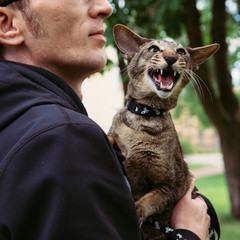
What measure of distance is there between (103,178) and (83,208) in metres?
0.13

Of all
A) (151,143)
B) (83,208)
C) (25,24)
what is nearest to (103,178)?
(83,208)

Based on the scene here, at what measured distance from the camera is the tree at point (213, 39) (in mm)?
5508

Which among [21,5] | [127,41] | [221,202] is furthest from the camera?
[221,202]

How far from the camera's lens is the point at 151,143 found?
2.31m

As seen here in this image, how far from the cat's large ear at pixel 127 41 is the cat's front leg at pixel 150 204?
0.99 meters

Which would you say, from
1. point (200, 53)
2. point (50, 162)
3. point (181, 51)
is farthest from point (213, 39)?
point (50, 162)

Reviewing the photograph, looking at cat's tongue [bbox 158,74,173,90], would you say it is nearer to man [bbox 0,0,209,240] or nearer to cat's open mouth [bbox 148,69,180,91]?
cat's open mouth [bbox 148,69,180,91]

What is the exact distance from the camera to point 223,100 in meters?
8.59

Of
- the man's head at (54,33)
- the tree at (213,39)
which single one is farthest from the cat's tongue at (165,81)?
the tree at (213,39)

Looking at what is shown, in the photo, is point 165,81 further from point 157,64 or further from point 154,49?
point 154,49

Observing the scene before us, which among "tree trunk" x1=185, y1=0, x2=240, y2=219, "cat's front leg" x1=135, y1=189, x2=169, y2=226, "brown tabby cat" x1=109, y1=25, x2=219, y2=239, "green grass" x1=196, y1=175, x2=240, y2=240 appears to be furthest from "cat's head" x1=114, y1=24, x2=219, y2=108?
"green grass" x1=196, y1=175, x2=240, y2=240

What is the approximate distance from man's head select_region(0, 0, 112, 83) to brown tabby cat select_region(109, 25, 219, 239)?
0.63 m

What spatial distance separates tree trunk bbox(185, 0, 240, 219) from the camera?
721 centimetres

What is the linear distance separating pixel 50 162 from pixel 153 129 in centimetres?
123
